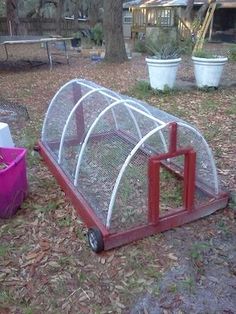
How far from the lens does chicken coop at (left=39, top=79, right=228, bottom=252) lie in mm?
2832

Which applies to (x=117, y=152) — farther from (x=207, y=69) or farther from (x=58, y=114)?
(x=207, y=69)

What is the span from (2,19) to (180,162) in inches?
833

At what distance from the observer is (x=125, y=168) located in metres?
2.74

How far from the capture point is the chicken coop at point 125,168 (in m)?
2.83

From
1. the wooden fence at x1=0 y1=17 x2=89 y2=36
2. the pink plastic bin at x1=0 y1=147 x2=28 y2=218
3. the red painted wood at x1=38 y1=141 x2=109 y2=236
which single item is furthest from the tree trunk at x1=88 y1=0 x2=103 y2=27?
the pink plastic bin at x1=0 y1=147 x2=28 y2=218

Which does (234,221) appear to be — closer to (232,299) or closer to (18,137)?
(232,299)

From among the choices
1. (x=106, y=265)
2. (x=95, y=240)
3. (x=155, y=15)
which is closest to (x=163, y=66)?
(x=95, y=240)

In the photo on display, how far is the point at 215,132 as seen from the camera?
5.16 meters

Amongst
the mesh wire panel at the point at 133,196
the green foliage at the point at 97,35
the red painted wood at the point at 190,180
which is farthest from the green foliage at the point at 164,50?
the green foliage at the point at 97,35

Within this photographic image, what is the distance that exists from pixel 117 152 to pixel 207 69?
14.7ft

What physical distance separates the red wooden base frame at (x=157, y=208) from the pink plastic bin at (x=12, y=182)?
0.44 metres

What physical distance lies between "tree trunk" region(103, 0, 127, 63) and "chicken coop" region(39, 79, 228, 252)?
6.99m

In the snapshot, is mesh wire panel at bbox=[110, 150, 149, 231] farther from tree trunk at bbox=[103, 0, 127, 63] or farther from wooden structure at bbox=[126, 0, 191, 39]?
wooden structure at bbox=[126, 0, 191, 39]

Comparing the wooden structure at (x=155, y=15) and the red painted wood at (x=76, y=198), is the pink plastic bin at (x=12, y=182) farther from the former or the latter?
the wooden structure at (x=155, y=15)
